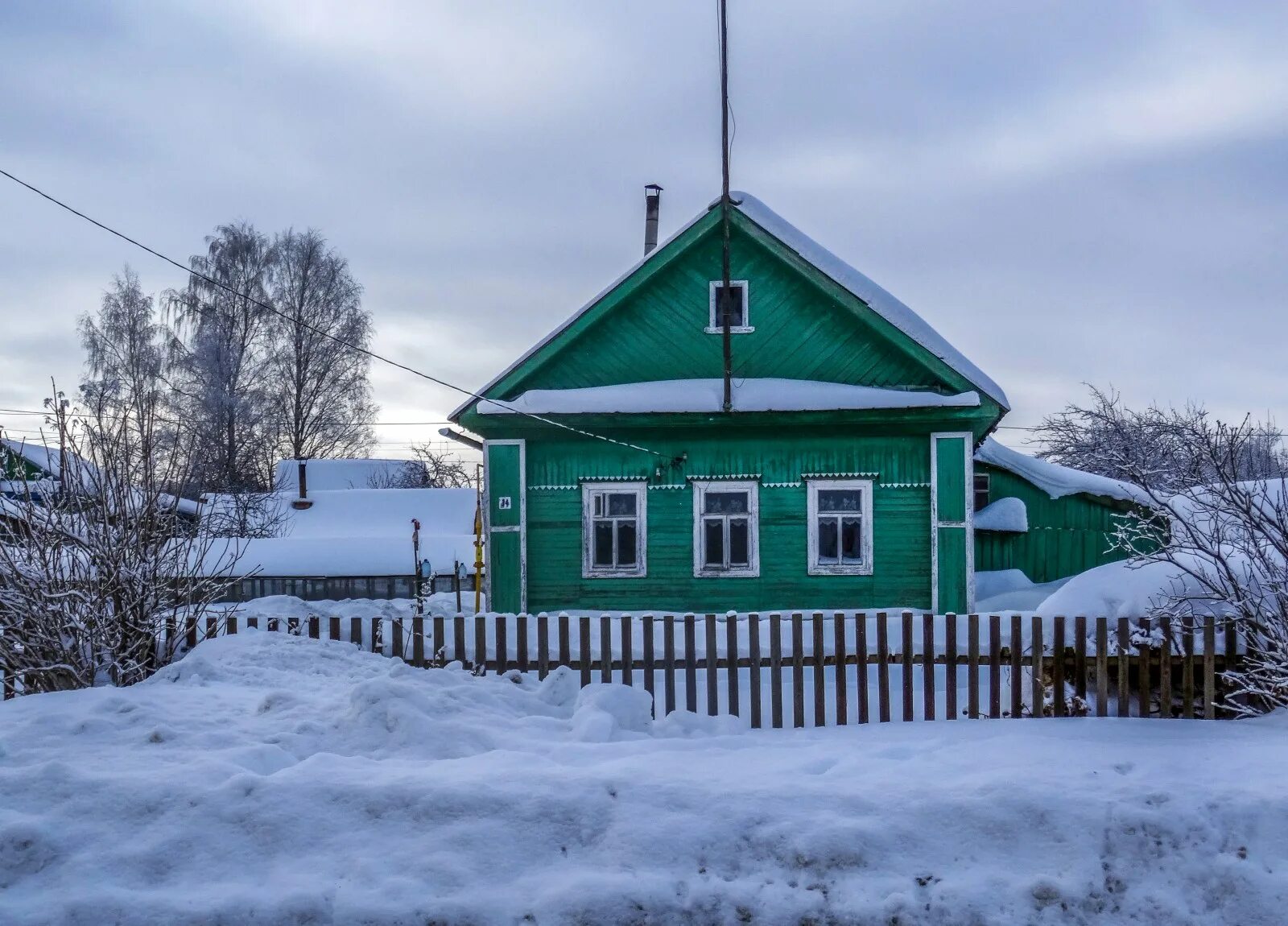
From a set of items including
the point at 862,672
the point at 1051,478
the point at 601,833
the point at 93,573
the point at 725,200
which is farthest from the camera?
the point at 1051,478

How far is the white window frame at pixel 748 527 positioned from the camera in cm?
1132

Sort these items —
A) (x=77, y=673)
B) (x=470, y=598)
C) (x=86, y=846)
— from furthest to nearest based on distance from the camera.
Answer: (x=470, y=598) < (x=77, y=673) < (x=86, y=846)

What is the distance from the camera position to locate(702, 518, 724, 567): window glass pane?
11.4m

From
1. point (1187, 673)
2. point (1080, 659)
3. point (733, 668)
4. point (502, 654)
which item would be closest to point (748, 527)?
point (733, 668)

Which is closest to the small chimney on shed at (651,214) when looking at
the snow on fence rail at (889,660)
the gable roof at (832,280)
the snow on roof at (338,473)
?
the gable roof at (832,280)

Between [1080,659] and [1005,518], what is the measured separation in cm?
1196

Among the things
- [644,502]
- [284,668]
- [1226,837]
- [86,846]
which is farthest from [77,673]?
[644,502]

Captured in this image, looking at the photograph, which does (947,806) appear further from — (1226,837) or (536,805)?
(536,805)

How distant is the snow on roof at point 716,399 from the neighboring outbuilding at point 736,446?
0.03 meters

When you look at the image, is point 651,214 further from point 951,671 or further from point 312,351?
point 312,351

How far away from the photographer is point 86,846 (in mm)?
3387

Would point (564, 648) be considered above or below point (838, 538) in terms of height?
below

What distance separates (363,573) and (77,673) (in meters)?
13.5

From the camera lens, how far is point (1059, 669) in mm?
6438
